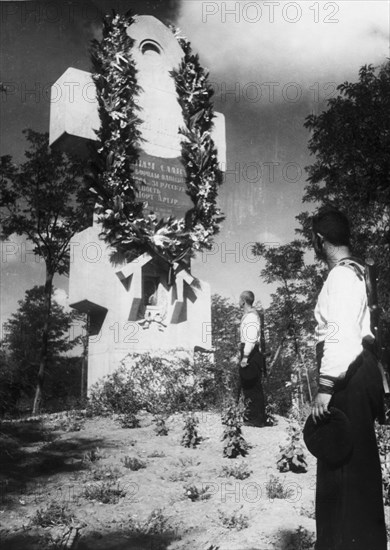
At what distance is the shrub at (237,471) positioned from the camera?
17.3ft

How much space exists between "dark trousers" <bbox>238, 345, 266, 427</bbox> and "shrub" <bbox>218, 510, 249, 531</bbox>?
327 cm

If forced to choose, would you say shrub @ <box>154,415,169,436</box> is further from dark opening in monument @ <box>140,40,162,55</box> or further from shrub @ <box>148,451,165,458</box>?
dark opening in monument @ <box>140,40,162,55</box>

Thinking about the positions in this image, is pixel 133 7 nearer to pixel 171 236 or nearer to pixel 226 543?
pixel 171 236

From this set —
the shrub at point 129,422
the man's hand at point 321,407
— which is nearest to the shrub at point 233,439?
the shrub at point 129,422

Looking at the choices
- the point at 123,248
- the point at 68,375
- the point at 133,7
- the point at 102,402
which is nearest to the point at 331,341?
the point at 102,402

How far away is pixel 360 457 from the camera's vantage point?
103 inches

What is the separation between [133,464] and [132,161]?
6246 millimetres

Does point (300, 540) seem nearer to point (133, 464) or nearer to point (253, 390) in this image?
point (133, 464)

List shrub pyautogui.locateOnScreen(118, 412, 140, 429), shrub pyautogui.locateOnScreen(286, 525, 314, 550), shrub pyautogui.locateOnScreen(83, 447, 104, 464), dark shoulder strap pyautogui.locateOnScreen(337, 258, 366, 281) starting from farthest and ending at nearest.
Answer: shrub pyautogui.locateOnScreen(118, 412, 140, 429)
shrub pyautogui.locateOnScreen(83, 447, 104, 464)
shrub pyautogui.locateOnScreen(286, 525, 314, 550)
dark shoulder strap pyautogui.locateOnScreen(337, 258, 366, 281)

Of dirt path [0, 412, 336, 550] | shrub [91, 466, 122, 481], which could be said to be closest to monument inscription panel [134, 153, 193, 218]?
dirt path [0, 412, 336, 550]

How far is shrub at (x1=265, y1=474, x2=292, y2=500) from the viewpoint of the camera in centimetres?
466

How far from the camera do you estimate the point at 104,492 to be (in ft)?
15.1

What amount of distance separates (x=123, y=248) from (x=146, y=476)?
5.32m

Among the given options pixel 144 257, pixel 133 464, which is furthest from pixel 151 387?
pixel 133 464
